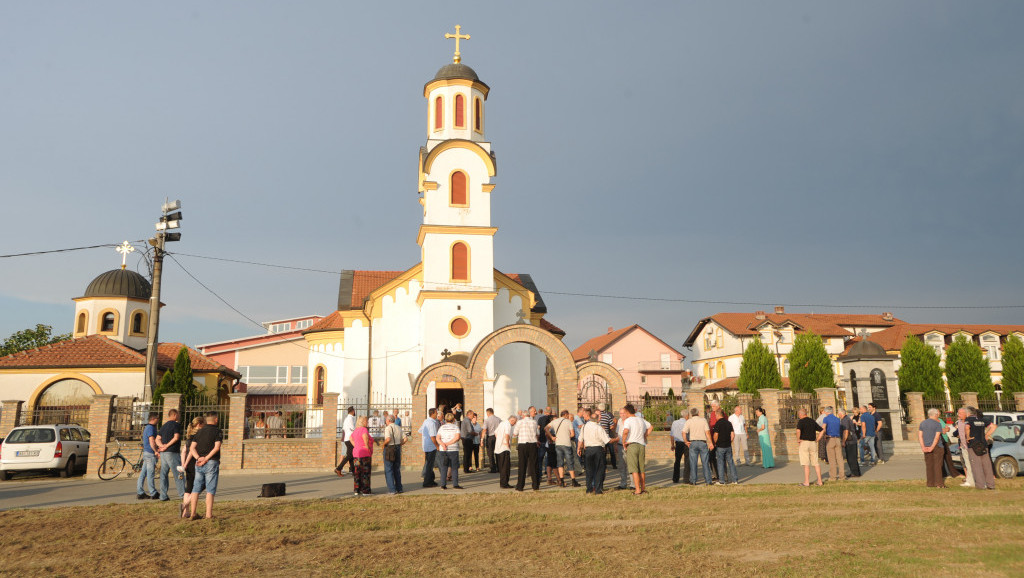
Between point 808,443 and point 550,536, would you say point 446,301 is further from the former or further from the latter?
point 550,536

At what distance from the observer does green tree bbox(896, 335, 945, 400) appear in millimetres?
33375

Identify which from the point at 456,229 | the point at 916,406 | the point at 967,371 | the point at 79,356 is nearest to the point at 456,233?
the point at 456,229

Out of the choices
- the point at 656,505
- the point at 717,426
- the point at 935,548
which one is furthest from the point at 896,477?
the point at 935,548

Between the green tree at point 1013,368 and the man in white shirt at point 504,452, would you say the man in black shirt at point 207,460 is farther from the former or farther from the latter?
the green tree at point 1013,368

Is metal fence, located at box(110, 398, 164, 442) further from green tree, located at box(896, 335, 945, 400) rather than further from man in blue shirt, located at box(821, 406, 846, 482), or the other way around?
green tree, located at box(896, 335, 945, 400)

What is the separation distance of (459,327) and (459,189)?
5.50 m

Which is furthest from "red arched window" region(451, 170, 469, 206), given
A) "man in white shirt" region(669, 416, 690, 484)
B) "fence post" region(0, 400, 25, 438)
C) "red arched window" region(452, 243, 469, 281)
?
"fence post" region(0, 400, 25, 438)

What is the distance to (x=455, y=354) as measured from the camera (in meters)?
23.8

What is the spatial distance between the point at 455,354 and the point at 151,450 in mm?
12583

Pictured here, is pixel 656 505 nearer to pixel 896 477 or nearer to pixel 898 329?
pixel 896 477

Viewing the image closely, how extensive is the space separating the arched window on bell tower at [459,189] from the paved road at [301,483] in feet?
38.3

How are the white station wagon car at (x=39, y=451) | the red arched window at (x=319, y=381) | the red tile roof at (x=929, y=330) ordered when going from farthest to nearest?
the red tile roof at (x=929, y=330) → the red arched window at (x=319, y=381) → the white station wagon car at (x=39, y=451)

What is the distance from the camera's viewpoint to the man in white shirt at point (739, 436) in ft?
55.0

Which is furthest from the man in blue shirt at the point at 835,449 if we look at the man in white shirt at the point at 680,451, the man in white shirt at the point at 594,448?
the man in white shirt at the point at 594,448
